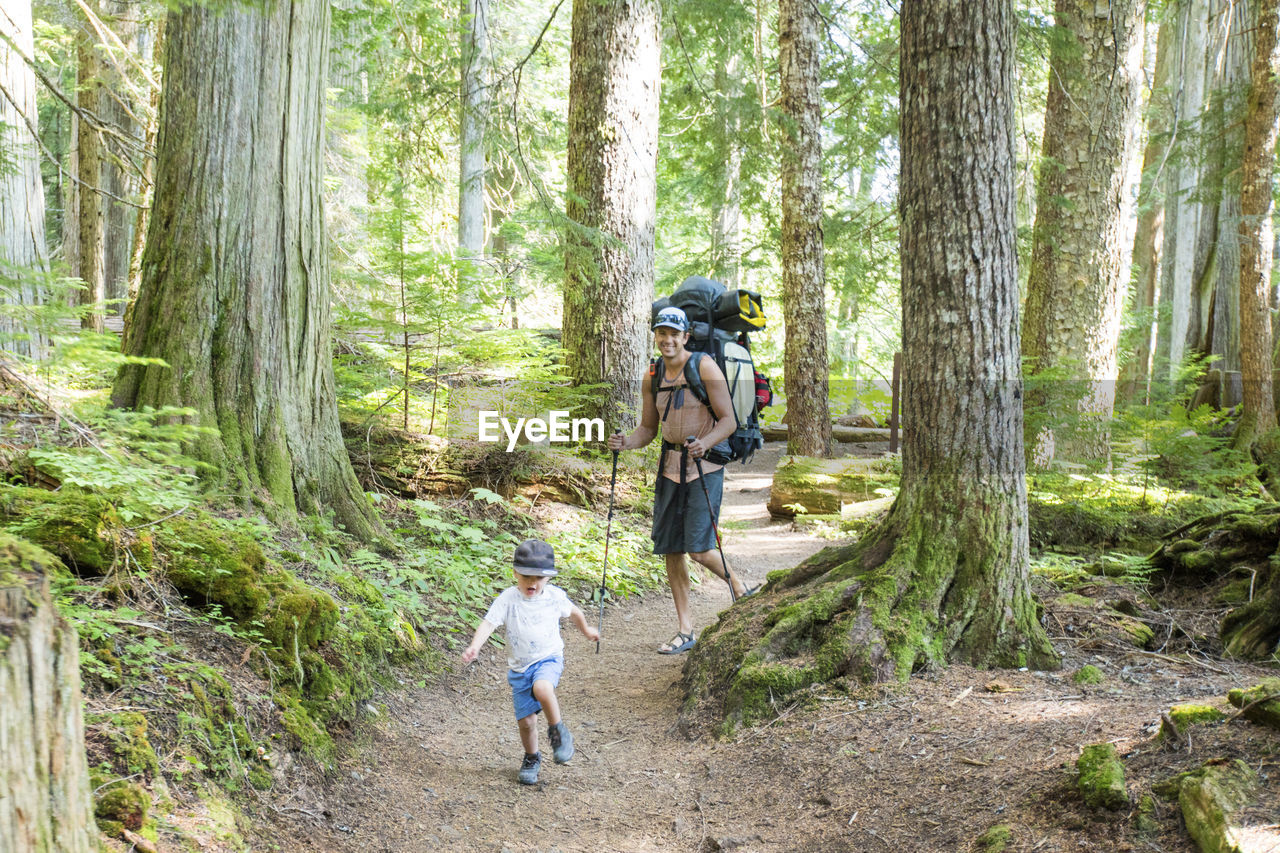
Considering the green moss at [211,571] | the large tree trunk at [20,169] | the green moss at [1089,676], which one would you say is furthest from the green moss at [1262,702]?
the large tree trunk at [20,169]

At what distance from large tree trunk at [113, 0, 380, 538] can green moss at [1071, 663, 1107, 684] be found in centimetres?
478

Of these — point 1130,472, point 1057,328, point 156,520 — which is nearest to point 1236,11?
point 1057,328

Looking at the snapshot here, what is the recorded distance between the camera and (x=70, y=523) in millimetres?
3725

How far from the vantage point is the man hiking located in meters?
6.04

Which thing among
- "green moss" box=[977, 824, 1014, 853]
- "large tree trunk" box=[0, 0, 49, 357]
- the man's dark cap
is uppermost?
"large tree trunk" box=[0, 0, 49, 357]

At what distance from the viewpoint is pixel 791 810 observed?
3658 mm

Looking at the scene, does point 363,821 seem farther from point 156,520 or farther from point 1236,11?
point 1236,11

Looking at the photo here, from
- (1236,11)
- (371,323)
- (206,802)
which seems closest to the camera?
(206,802)

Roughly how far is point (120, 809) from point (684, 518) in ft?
13.8

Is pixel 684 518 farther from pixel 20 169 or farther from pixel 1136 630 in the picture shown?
pixel 20 169

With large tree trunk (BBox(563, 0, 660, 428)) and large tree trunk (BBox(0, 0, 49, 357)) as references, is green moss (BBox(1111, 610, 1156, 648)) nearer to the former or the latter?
large tree trunk (BBox(563, 0, 660, 428))

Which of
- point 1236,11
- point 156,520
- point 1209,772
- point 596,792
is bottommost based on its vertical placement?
point 596,792

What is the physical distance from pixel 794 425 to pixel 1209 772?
10950 mm

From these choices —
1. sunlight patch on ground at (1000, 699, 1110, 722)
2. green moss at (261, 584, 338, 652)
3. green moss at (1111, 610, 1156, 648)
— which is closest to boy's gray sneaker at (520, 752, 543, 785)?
green moss at (261, 584, 338, 652)
